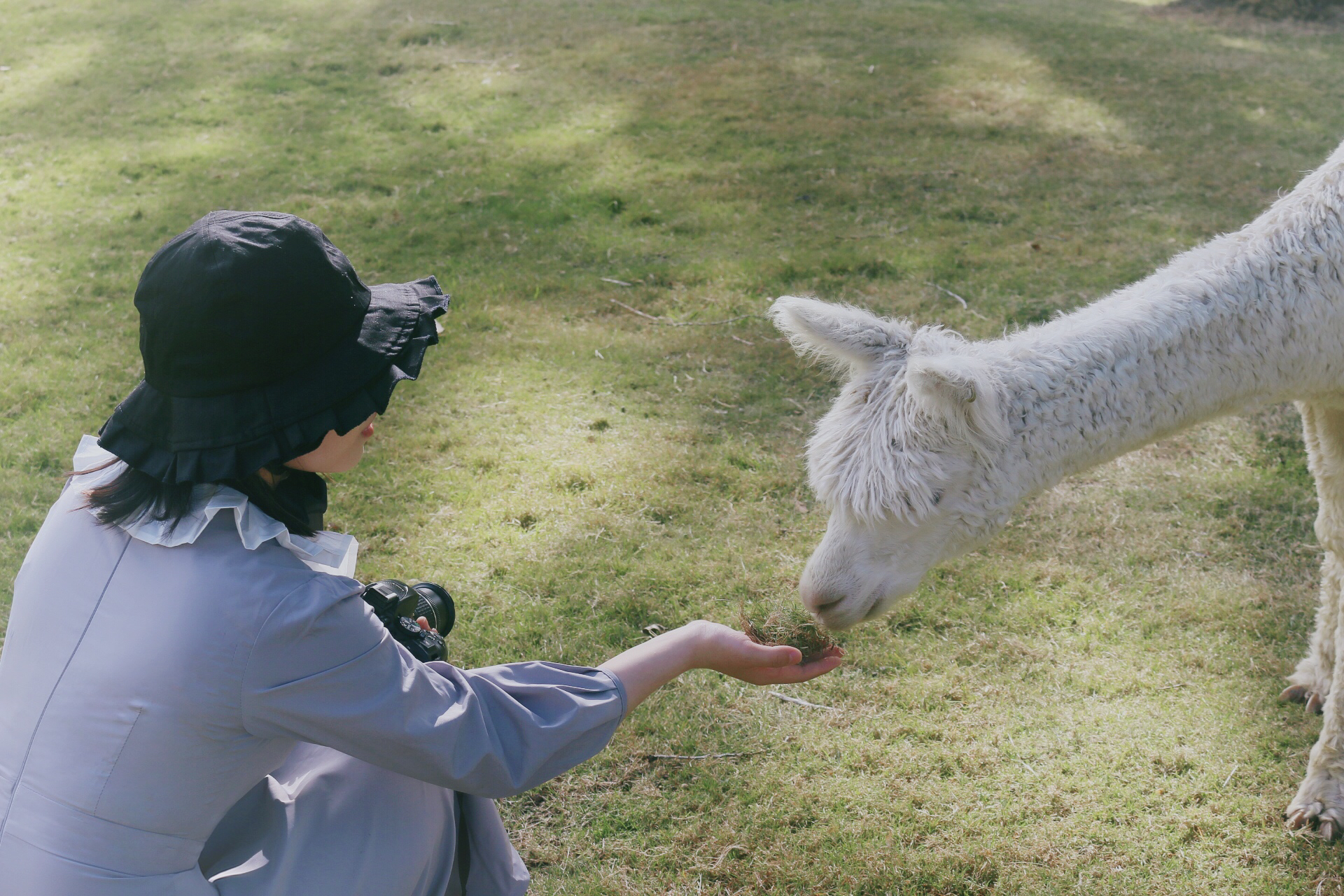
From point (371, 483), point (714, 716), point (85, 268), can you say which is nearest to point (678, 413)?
point (371, 483)

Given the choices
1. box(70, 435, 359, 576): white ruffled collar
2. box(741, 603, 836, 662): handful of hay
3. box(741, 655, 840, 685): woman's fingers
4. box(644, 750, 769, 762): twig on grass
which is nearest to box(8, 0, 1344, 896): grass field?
box(644, 750, 769, 762): twig on grass

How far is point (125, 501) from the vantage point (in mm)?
1420

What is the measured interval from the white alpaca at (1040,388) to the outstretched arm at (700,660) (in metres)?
0.26

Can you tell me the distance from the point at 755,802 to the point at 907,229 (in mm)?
4049

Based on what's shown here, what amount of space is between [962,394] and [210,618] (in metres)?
1.42

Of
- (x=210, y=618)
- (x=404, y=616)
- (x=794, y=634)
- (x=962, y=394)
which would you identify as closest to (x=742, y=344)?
(x=794, y=634)

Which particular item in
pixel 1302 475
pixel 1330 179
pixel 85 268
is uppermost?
pixel 1330 179

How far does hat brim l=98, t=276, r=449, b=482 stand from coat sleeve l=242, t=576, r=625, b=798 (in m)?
0.21

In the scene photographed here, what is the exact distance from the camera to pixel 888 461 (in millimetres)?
2088

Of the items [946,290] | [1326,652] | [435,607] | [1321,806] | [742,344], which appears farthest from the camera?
[946,290]

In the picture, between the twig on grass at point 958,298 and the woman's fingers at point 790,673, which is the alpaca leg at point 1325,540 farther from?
the twig on grass at point 958,298

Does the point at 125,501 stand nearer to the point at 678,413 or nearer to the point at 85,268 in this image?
the point at 678,413

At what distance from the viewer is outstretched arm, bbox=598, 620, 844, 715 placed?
177cm

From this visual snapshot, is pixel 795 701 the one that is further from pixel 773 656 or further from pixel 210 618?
pixel 210 618
